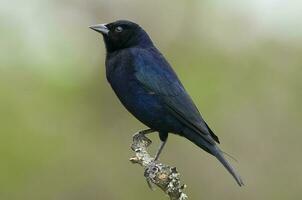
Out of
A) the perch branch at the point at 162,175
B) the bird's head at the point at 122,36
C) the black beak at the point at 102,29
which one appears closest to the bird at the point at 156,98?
the bird's head at the point at 122,36

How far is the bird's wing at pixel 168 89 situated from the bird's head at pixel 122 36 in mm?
→ 231

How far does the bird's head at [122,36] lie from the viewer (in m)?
8.07

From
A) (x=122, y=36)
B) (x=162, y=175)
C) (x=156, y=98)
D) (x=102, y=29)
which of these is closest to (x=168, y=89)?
(x=156, y=98)

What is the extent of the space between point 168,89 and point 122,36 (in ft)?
2.34

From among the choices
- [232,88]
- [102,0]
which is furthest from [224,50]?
[102,0]

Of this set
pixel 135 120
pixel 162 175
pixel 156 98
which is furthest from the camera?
pixel 135 120

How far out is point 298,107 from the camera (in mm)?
13672

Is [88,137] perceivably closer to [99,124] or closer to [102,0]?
[99,124]

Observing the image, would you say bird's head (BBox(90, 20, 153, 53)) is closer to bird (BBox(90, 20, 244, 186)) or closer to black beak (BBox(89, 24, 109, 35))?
black beak (BBox(89, 24, 109, 35))

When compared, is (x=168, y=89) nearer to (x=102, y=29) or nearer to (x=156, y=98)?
(x=156, y=98)

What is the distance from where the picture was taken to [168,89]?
7691mm

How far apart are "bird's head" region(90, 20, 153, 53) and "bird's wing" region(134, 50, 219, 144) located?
0.23 meters

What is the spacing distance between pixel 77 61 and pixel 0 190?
2.65 meters

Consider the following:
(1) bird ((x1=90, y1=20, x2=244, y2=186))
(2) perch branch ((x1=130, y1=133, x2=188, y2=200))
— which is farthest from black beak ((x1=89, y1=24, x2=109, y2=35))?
(2) perch branch ((x1=130, y1=133, x2=188, y2=200))
